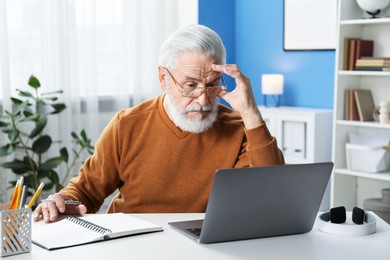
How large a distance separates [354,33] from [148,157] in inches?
102

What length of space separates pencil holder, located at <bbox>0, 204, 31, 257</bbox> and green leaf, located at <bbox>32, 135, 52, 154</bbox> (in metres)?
2.52

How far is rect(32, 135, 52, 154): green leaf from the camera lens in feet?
13.2

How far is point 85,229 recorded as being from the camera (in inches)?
68.2

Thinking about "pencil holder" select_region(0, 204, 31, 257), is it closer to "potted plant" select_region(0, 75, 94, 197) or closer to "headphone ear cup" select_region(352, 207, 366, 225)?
"headphone ear cup" select_region(352, 207, 366, 225)

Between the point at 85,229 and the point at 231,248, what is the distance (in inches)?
16.3

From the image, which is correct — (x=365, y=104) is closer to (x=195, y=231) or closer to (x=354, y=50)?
(x=354, y=50)

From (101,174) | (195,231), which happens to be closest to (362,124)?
(101,174)

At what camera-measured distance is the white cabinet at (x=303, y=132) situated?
4.59 metres

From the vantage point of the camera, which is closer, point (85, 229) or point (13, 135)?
point (85, 229)

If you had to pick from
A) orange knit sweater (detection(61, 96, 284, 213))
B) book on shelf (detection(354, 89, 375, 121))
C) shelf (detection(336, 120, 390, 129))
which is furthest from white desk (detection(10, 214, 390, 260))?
book on shelf (detection(354, 89, 375, 121))

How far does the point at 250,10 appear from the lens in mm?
5441

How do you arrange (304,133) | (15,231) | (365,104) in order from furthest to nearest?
(304,133) → (365,104) → (15,231)

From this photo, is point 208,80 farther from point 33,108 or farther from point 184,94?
point 33,108

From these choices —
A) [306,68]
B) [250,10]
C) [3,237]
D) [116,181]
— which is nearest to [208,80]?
[116,181]
